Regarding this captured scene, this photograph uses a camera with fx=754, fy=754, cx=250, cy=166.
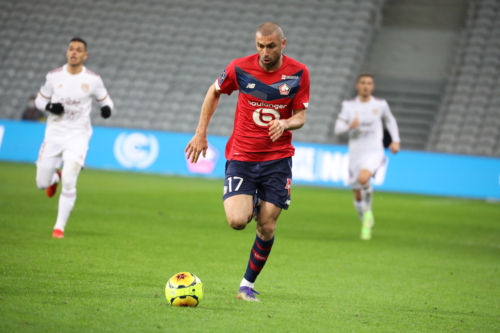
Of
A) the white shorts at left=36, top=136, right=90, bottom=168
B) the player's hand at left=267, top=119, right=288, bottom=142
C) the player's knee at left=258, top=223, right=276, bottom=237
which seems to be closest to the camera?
the player's hand at left=267, top=119, right=288, bottom=142

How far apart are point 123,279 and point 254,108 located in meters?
1.81

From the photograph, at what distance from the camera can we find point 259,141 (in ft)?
20.0

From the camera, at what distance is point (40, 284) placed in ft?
19.0

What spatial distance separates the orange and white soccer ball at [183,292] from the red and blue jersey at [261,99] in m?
1.23

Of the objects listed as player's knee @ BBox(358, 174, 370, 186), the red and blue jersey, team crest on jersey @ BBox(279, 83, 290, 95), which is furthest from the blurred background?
team crest on jersey @ BBox(279, 83, 290, 95)

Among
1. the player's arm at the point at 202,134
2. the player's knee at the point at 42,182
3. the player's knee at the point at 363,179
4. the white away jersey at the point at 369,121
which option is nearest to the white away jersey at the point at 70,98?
the player's knee at the point at 42,182

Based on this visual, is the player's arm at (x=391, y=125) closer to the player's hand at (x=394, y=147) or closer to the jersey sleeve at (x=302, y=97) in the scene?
the player's hand at (x=394, y=147)

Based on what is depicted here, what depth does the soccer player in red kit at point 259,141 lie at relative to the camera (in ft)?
19.5

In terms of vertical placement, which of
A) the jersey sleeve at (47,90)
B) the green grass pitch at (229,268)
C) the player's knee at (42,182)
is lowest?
the green grass pitch at (229,268)

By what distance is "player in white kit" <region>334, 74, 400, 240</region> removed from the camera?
11.1m

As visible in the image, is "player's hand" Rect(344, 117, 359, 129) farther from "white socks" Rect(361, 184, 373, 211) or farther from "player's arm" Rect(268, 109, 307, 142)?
"player's arm" Rect(268, 109, 307, 142)

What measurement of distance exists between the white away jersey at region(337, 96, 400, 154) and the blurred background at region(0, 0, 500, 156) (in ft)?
36.4

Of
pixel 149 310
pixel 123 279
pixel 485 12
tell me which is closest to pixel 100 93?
pixel 123 279

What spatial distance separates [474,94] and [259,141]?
18816 mm
